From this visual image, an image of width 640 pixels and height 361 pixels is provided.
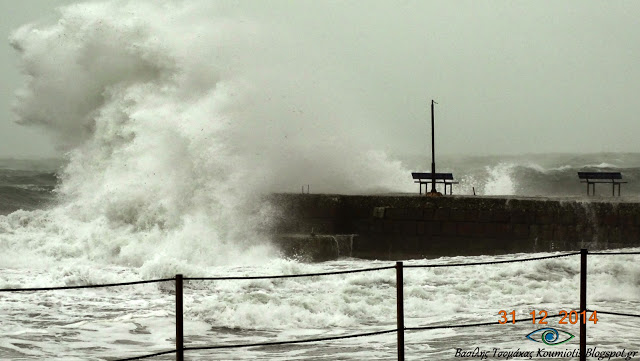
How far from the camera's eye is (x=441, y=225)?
15.0 meters

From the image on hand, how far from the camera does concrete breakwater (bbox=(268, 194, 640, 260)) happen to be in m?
14.2

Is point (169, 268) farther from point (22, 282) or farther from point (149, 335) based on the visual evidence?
point (149, 335)

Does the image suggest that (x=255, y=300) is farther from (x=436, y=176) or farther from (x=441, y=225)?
(x=436, y=176)

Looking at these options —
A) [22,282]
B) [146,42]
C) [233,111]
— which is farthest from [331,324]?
[146,42]

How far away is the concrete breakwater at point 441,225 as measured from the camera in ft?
46.5

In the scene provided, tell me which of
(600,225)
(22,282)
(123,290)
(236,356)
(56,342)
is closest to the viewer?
(236,356)

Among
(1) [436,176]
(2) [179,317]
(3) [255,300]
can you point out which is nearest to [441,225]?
(1) [436,176]

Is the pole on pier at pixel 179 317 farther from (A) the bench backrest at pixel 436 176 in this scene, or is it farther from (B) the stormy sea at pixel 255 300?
(A) the bench backrest at pixel 436 176

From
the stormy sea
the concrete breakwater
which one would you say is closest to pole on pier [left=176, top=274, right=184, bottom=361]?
the stormy sea

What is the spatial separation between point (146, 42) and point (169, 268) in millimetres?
8259

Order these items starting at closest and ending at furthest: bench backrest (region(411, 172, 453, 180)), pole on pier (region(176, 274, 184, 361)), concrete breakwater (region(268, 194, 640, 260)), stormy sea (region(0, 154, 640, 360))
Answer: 1. pole on pier (region(176, 274, 184, 361))
2. stormy sea (region(0, 154, 640, 360))
3. concrete breakwater (region(268, 194, 640, 260))
4. bench backrest (region(411, 172, 453, 180))

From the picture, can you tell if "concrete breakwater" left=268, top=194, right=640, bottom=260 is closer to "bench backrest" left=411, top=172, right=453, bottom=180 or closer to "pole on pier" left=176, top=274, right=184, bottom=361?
"bench backrest" left=411, top=172, right=453, bottom=180

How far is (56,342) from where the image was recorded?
28.0ft

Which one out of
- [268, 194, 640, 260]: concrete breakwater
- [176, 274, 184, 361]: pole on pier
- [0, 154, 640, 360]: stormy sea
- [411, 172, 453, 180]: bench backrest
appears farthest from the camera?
[411, 172, 453, 180]: bench backrest
